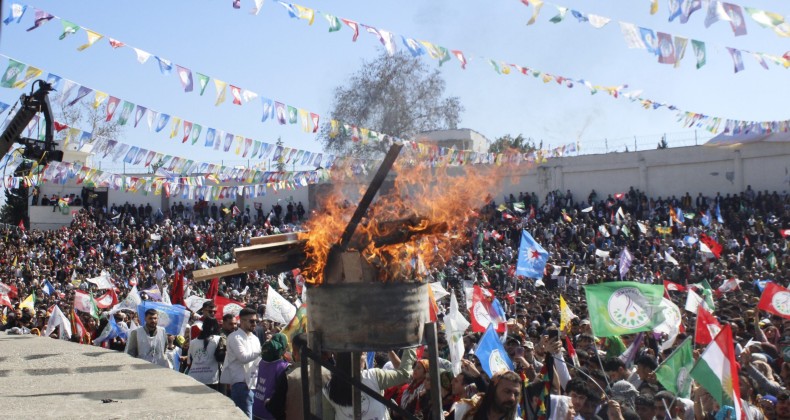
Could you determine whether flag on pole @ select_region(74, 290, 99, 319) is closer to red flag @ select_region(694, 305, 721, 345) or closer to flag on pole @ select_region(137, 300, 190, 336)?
flag on pole @ select_region(137, 300, 190, 336)

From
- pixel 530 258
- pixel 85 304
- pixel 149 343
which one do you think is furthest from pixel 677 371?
pixel 85 304

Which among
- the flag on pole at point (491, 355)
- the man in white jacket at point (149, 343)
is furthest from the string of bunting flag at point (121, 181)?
the flag on pole at point (491, 355)

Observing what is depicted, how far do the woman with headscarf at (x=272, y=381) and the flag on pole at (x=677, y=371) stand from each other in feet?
10.7

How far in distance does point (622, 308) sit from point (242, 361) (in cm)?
411

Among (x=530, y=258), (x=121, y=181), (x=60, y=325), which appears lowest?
(x=60, y=325)

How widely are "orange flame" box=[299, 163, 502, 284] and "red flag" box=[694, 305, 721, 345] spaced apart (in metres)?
4.08

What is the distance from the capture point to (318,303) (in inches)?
183

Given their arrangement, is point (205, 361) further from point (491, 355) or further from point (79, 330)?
point (79, 330)

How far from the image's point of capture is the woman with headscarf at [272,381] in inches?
239

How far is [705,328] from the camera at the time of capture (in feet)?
28.7

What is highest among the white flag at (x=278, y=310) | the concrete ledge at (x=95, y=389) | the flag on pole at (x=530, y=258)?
the flag on pole at (x=530, y=258)

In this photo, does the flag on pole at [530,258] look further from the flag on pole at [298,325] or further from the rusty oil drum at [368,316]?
the rusty oil drum at [368,316]

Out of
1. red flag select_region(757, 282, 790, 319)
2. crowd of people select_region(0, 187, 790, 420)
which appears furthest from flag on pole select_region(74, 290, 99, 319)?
red flag select_region(757, 282, 790, 319)

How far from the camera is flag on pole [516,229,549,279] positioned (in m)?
15.3
